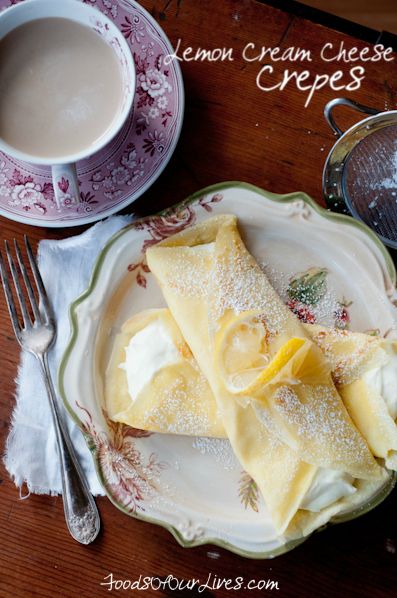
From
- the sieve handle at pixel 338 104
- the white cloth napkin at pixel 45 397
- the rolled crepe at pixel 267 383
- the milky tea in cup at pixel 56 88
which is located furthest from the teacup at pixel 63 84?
the sieve handle at pixel 338 104

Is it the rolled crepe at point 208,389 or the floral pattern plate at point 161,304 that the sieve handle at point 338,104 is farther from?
the rolled crepe at point 208,389

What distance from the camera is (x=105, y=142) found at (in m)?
1.01

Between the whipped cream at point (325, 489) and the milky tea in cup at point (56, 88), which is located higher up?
the milky tea in cup at point (56, 88)

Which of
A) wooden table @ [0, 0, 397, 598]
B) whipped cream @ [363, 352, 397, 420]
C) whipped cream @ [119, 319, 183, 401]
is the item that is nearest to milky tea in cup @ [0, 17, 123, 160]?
wooden table @ [0, 0, 397, 598]

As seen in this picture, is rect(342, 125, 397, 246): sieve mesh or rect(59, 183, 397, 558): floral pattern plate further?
rect(342, 125, 397, 246): sieve mesh

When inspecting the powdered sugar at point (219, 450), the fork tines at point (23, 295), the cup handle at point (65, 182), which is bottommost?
the powdered sugar at point (219, 450)

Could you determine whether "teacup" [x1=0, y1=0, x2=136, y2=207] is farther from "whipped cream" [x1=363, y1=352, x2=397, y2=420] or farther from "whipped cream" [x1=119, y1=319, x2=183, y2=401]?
"whipped cream" [x1=363, y1=352, x2=397, y2=420]

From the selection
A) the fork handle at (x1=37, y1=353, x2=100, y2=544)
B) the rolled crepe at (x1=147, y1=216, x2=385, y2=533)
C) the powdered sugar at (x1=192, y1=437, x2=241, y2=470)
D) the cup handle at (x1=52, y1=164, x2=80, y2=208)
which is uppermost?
the cup handle at (x1=52, y1=164, x2=80, y2=208)

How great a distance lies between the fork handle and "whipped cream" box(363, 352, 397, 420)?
506 millimetres

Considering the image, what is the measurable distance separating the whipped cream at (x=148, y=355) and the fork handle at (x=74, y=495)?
14 centimetres

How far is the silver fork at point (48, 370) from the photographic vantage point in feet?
3.57

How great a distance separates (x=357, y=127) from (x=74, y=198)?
0.51 metres

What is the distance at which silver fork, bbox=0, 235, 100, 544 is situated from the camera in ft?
3.57

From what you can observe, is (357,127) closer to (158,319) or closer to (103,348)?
(158,319)
